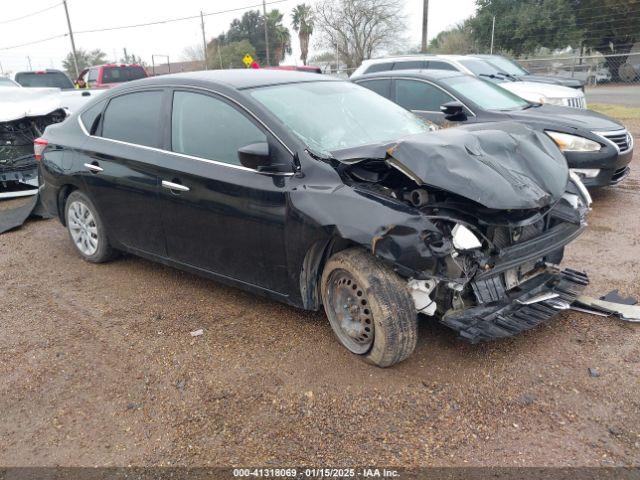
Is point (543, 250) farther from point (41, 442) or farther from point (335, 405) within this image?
point (41, 442)

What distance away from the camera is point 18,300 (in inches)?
181

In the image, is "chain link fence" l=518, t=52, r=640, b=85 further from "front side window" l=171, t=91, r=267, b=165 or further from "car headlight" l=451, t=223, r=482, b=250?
"car headlight" l=451, t=223, r=482, b=250

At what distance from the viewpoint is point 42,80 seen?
14758mm

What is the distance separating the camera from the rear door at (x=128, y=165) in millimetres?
4316

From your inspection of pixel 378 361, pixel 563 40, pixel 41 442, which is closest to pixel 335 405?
pixel 378 361

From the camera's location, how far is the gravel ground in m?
2.68

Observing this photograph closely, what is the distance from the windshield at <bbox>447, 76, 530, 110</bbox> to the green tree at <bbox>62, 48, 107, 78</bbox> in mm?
50117

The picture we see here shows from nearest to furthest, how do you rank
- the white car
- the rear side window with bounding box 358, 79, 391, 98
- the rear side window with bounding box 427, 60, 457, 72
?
the rear side window with bounding box 358, 79, 391, 98, the white car, the rear side window with bounding box 427, 60, 457, 72

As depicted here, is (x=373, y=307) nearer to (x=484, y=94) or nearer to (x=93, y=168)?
(x=93, y=168)

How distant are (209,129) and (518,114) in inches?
173

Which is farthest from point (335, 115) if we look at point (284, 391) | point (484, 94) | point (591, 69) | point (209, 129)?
point (591, 69)

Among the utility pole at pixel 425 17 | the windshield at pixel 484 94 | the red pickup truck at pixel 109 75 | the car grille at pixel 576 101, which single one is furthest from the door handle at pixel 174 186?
the utility pole at pixel 425 17

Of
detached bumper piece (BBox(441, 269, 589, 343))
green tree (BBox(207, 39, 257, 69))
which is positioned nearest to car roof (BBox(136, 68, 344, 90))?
detached bumper piece (BBox(441, 269, 589, 343))

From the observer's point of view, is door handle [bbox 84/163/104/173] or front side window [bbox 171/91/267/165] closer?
front side window [bbox 171/91/267/165]
